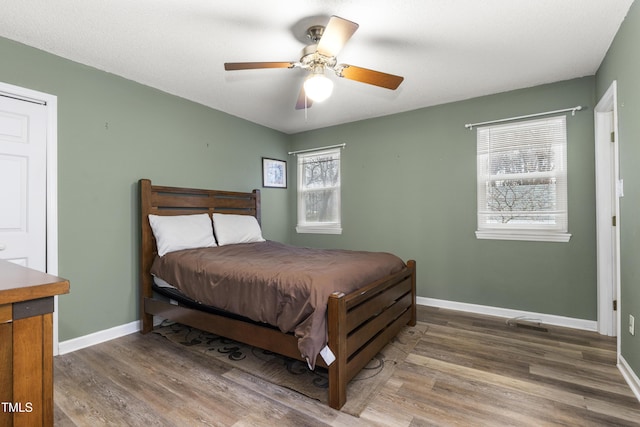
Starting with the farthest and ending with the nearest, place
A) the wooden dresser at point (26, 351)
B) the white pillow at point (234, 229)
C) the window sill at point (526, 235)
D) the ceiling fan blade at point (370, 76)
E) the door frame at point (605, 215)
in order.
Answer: the white pillow at point (234, 229) < the window sill at point (526, 235) < the door frame at point (605, 215) < the ceiling fan blade at point (370, 76) < the wooden dresser at point (26, 351)

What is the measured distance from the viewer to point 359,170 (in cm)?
434

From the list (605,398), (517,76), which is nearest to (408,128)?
(517,76)

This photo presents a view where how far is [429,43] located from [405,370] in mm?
2477

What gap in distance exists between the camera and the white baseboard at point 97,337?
2.56 metres

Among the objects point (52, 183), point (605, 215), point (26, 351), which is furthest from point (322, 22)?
point (605, 215)

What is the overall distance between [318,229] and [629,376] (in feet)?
11.4

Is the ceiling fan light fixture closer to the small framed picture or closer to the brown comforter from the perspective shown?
the brown comforter

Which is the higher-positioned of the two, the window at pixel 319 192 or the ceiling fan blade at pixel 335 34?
the ceiling fan blade at pixel 335 34

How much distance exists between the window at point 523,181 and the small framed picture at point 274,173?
9.04ft

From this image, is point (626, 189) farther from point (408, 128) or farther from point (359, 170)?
point (359, 170)

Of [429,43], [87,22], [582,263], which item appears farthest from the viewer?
[582,263]

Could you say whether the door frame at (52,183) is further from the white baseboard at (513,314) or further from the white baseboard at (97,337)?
the white baseboard at (513,314)

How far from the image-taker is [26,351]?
0.85 metres

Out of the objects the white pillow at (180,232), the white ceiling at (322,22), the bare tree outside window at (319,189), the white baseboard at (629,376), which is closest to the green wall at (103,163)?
the white ceiling at (322,22)
